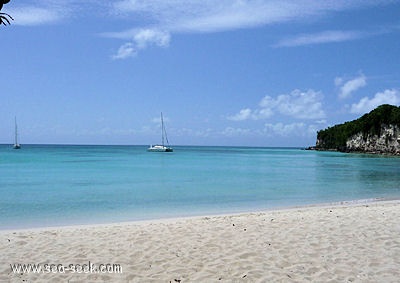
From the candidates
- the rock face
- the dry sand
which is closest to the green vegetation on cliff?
the rock face

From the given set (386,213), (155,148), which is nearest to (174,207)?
(386,213)

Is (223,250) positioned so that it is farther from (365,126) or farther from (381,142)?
(365,126)

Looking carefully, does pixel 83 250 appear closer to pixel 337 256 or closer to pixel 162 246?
pixel 162 246

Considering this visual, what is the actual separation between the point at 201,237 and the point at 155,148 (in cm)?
11127

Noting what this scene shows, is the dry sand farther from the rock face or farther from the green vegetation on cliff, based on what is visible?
the green vegetation on cliff

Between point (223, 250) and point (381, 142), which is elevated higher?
point (381, 142)

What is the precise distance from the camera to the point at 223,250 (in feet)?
27.4

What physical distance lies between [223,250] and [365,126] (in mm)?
124134

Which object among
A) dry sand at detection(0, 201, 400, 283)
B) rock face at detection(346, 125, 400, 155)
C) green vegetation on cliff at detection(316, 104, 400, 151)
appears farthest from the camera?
green vegetation on cliff at detection(316, 104, 400, 151)

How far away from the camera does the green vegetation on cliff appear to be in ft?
360

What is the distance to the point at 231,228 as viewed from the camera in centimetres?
1062

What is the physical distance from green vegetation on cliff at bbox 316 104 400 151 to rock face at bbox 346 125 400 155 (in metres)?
1.33

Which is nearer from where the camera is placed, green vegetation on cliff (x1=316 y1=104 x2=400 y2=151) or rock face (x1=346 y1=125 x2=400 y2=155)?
rock face (x1=346 y1=125 x2=400 y2=155)

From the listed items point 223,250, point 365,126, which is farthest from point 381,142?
point 223,250
